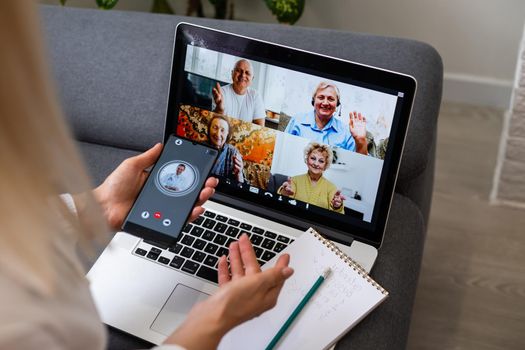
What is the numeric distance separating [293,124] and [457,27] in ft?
3.57

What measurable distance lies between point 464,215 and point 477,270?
170 millimetres

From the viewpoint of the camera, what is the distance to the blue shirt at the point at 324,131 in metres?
0.89

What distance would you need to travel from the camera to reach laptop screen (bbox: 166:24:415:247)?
2.86 ft

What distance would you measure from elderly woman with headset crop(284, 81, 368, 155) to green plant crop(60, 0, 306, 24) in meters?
0.84

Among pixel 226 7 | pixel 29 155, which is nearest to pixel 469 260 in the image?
pixel 226 7

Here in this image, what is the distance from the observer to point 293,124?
3.04ft

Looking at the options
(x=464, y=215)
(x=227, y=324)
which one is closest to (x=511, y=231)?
(x=464, y=215)

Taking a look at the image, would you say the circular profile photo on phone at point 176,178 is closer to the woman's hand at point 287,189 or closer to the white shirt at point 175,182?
the white shirt at point 175,182

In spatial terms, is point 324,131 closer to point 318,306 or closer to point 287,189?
point 287,189

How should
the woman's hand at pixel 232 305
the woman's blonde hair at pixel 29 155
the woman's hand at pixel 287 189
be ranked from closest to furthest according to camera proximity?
the woman's blonde hair at pixel 29 155 < the woman's hand at pixel 232 305 < the woman's hand at pixel 287 189

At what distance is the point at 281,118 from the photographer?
36.6 inches

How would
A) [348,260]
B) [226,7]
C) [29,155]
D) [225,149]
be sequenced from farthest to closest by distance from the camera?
[226,7], [225,149], [348,260], [29,155]

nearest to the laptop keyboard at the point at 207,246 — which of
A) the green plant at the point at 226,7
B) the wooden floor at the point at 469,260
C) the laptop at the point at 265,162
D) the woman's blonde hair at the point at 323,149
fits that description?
the laptop at the point at 265,162

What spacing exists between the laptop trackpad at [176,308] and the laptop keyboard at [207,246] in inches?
1.2
